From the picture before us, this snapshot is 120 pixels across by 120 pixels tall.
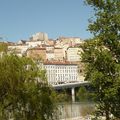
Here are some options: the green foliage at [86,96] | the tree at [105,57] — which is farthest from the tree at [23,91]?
the tree at [105,57]

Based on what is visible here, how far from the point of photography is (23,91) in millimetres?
10039

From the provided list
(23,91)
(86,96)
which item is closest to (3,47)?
(23,91)

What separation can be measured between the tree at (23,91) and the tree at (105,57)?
1.88 meters

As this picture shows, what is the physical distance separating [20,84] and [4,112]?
80 cm

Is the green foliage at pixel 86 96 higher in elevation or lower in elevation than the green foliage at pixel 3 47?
lower

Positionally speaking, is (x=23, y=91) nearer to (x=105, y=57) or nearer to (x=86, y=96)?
(x=86, y=96)

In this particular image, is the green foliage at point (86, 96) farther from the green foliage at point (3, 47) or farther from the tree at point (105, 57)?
the green foliage at point (3, 47)

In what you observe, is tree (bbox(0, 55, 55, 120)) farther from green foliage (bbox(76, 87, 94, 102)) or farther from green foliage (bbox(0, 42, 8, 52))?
green foliage (bbox(76, 87, 94, 102))

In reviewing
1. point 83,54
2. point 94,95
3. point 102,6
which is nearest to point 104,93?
point 94,95

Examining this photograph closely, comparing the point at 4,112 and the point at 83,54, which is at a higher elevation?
the point at 83,54

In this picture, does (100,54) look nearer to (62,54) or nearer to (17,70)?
(17,70)

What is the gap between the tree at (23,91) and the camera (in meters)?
9.74

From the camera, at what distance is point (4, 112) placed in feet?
31.6

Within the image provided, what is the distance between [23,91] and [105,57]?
2512 mm
